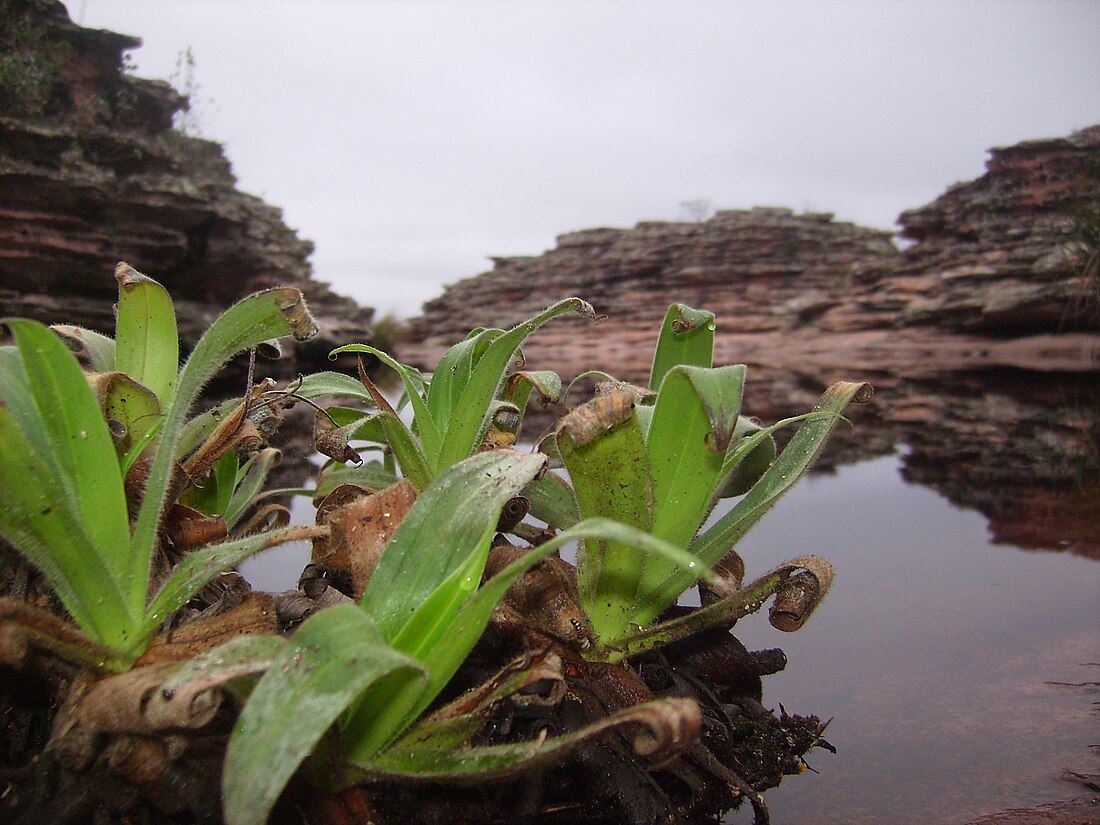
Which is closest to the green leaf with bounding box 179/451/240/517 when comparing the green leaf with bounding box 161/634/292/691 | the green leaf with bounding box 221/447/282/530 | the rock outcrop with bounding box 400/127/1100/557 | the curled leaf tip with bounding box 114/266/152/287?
the green leaf with bounding box 221/447/282/530

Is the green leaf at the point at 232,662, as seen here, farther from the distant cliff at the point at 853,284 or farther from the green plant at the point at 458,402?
the distant cliff at the point at 853,284

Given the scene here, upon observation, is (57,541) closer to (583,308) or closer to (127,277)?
(127,277)

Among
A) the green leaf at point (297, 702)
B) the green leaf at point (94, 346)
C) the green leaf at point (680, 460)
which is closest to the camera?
the green leaf at point (297, 702)

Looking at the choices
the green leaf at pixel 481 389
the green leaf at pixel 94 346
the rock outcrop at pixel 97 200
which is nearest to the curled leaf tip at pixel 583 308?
the green leaf at pixel 481 389

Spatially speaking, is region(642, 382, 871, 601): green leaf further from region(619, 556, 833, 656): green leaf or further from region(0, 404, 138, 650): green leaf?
region(0, 404, 138, 650): green leaf

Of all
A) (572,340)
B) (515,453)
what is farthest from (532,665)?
(572,340)

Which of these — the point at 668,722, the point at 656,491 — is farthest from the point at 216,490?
the point at 668,722
